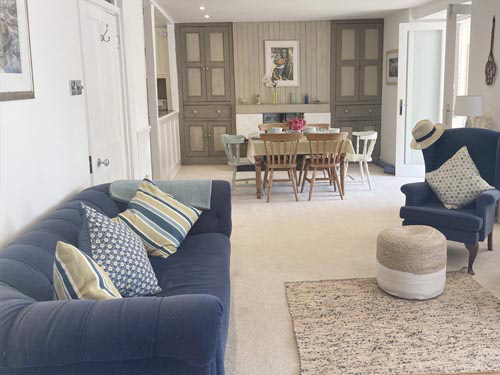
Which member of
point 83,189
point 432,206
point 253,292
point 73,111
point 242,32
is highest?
point 242,32

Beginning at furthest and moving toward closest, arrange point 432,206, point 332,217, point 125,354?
point 332,217, point 432,206, point 125,354

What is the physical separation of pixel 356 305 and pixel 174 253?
1211 millimetres

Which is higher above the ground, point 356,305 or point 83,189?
point 83,189

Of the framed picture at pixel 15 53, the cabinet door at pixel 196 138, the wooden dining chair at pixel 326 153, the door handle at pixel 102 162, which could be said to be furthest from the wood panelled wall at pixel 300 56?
the framed picture at pixel 15 53

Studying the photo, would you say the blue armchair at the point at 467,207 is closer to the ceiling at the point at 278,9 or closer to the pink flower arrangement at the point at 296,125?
the pink flower arrangement at the point at 296,125

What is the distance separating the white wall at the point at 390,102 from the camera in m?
7.95

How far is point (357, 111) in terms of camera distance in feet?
29.0

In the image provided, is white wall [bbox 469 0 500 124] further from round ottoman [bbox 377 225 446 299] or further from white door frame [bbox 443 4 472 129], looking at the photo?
round ottoman [bbox 377 225 446 299]

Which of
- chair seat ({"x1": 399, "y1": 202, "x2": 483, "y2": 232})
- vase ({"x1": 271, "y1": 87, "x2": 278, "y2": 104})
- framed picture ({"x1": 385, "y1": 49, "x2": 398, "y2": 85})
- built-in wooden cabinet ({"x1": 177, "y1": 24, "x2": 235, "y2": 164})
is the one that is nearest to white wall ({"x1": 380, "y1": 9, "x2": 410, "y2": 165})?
framed picture ({"x1": 385, "y1": 49, "x2": 398, "y2": 85})

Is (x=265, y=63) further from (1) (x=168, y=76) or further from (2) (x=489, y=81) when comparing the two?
(2) (x=489, y=81)

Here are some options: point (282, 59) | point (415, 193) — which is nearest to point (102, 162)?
point (415, 193)

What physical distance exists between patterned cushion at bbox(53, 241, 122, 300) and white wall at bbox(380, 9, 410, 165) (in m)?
6.86

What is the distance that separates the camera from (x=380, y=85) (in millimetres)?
8742

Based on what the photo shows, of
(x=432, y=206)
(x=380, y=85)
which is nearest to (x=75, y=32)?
(x=432, y=206)
